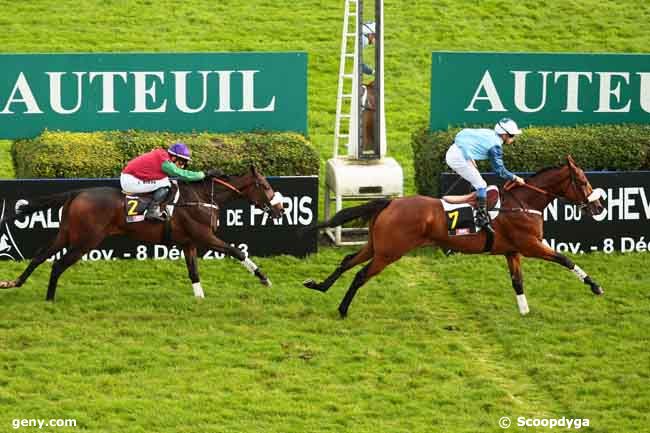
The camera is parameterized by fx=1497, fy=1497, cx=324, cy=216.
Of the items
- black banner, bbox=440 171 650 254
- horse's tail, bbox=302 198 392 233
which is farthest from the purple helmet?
black banner, bbox=440 171 650 254

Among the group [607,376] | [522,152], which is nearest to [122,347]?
[607,376]

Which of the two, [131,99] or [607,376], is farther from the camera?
[131,99]

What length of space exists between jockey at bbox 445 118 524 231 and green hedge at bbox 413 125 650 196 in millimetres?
2533

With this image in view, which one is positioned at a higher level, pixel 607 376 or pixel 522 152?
pixel 522 152

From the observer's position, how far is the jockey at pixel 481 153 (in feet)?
51.5

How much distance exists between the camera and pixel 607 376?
46.2 feet

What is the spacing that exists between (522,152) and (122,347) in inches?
252

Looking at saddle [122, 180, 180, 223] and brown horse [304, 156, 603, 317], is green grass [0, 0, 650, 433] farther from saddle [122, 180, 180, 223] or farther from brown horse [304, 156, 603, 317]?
saddle [122, 180, 180, 223]

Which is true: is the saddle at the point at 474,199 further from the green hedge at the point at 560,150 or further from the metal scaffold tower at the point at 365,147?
the metal scaffold tower at the point at 365,147

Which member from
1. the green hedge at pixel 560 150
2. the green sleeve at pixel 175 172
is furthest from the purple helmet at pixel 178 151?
the green hedge at pixel 560 150

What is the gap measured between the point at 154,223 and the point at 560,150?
5672 millimetres

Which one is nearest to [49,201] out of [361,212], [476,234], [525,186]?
[361,212]

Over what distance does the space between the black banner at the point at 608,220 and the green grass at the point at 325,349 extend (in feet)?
0.88

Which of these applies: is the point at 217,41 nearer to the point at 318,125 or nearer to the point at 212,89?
the point at 318,125
